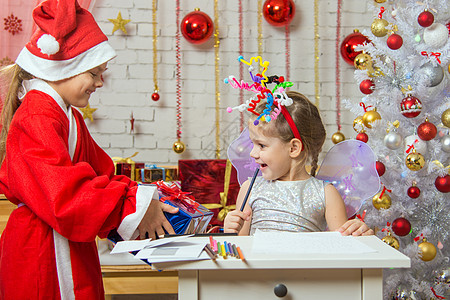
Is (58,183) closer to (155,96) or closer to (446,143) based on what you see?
(446,143)

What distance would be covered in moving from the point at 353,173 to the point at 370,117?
682 millimetres

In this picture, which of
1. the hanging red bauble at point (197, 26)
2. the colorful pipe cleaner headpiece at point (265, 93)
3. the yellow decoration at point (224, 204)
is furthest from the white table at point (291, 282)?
the hanging red bauble at point (197, 26)

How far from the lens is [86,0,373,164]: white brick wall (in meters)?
3.21

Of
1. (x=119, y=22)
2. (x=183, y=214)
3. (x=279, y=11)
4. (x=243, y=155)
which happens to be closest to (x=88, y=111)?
(x=119, y=22)

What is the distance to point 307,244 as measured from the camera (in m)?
1.08

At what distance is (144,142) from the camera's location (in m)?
3.24

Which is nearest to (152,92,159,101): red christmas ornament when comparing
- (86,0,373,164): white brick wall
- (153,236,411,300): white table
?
(86,0,373,164): white brick wall

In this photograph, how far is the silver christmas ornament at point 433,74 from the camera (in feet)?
7.14

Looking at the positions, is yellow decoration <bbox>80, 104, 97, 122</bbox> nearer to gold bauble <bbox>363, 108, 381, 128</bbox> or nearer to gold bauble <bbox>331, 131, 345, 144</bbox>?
gold bauble <bbox>331, 131, 345, 144</bbox>

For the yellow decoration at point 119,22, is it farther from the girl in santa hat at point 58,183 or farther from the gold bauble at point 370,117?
the gold bauble at point 370,117

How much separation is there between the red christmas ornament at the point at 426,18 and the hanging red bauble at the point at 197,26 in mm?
1359

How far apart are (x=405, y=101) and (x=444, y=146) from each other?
11.1 inches

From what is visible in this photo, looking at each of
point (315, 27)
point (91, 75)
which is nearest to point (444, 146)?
point (315, 27)

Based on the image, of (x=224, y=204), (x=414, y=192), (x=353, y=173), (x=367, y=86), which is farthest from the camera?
(x=224, y=204)
